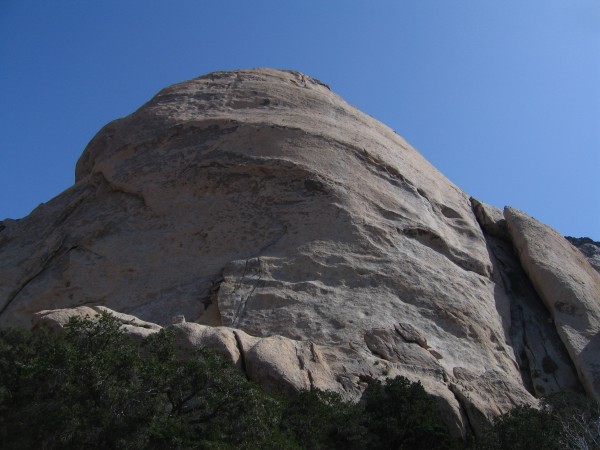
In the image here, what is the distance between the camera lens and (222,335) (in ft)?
55.9

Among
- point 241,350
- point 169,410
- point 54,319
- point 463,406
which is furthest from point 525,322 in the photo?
point 54,319

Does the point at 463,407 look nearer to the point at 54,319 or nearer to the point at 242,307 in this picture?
the point at 242,307

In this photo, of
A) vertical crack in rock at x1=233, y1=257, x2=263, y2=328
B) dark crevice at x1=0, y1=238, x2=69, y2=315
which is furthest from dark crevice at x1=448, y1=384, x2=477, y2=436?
dark crevice at x1=0, y1=238, x2=69, y2=315

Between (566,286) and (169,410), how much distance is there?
45.5 ft

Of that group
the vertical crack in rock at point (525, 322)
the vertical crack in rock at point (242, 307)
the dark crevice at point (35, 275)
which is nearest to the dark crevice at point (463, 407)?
the vertical crack in rock at point (525, 322)

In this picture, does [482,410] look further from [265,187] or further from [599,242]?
[599,242]

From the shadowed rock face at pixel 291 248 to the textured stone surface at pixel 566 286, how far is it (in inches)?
18.8

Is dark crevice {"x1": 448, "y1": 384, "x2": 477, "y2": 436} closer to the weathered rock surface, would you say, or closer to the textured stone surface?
the textured stone surface

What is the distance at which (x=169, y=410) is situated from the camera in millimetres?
14023

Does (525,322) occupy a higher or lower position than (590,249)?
lower

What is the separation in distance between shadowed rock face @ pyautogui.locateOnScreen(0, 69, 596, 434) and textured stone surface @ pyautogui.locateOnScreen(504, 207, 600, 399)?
48 cm

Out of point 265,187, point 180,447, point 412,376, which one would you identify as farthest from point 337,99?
point 180,447

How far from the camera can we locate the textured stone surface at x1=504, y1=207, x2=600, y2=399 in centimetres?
2120

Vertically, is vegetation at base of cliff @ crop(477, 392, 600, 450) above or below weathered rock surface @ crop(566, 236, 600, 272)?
below
